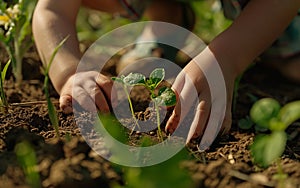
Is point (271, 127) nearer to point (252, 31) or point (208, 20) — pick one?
point (252, 31)

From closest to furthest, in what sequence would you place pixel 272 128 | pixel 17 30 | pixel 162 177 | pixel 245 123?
pixel 162 177 < pixel 272 128 < pixel 245 123 < pixel 17 30

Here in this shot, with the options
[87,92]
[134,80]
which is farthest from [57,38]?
[134,80]

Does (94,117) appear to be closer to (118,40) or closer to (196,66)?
(196,66)

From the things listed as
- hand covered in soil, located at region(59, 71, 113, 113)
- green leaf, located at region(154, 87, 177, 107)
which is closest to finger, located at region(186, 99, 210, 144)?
green leaf, located at region(154, 87, 177, 107)

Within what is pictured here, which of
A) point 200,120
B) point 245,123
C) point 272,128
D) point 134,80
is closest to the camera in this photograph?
point 272,128

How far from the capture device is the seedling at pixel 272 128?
110cm

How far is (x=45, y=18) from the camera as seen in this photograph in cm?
182

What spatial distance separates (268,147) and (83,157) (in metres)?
0.38

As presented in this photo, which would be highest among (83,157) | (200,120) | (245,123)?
(83,157)

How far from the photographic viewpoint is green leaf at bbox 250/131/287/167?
3.57 ft

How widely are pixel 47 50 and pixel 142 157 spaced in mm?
688

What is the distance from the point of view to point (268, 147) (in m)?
1.13

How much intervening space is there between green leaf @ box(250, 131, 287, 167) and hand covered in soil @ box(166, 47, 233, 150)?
25 cm

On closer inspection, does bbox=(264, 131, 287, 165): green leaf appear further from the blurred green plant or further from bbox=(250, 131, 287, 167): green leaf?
the blurred green plant
